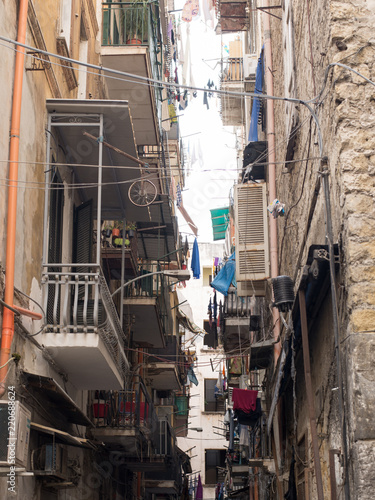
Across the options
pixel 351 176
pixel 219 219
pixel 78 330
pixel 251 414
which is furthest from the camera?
pixel 219 219

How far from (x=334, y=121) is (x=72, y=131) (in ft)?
16.6

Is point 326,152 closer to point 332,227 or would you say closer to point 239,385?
point 332,227

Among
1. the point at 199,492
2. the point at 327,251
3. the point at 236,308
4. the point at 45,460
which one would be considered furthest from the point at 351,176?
the point at 199,492

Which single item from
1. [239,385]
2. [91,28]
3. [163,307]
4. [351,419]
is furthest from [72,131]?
[239,385]

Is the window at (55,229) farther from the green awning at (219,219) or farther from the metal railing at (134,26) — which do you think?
the green awning at (219,219)

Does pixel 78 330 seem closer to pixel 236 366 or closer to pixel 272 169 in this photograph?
pixel 272 169

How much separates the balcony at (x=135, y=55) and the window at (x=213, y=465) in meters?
29.1

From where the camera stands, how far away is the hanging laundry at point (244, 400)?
53.0 ft

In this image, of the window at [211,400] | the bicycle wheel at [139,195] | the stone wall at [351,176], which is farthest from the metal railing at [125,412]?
the window at [211,400]

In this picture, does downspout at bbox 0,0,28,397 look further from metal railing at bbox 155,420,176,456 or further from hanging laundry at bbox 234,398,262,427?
metal railing at bbox 155,420,176,456

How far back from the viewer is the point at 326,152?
730 cm

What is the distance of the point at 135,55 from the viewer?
1436 centimetres

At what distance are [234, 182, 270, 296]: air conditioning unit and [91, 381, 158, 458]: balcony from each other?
337 centimetres

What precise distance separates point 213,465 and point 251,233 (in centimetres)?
3030
